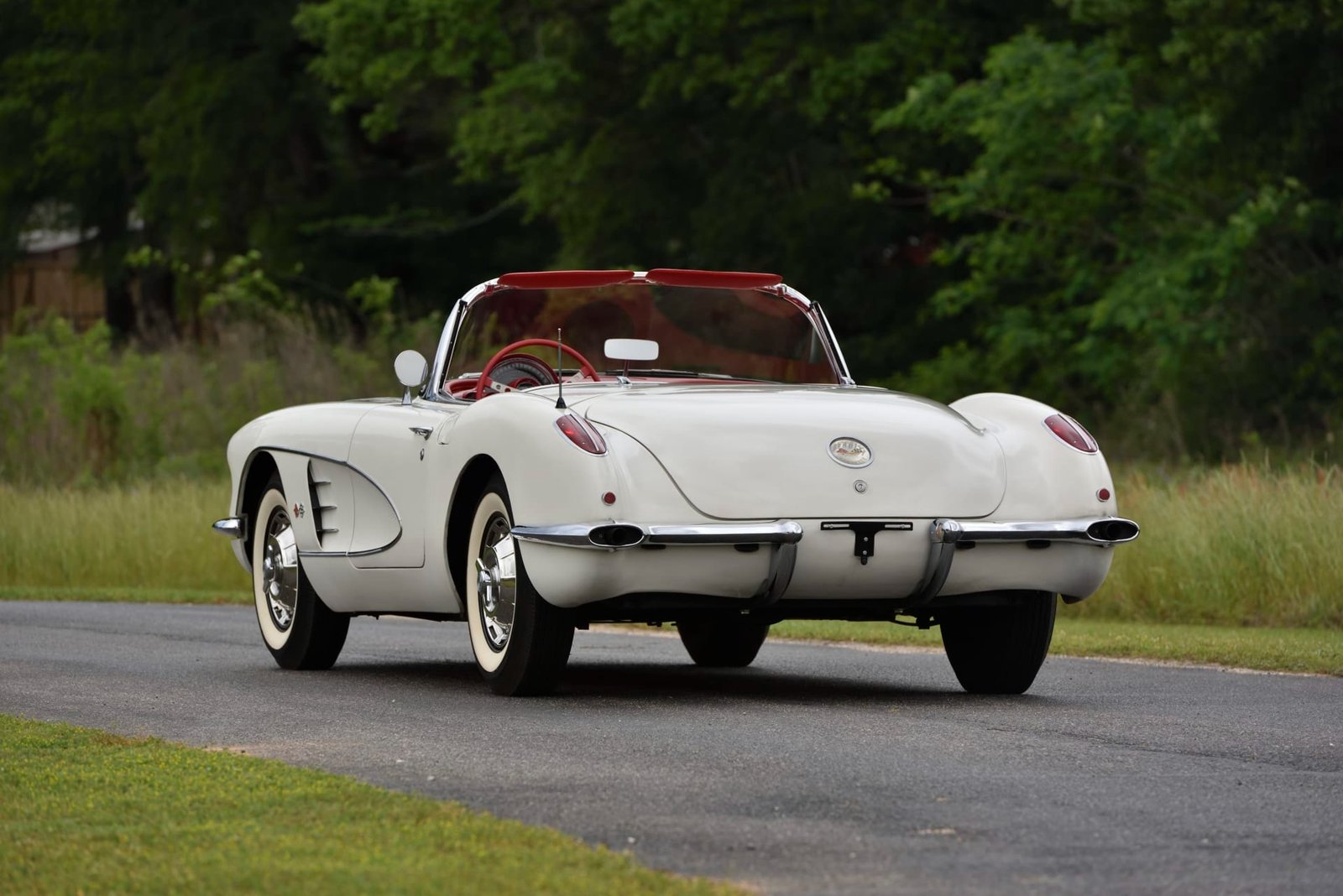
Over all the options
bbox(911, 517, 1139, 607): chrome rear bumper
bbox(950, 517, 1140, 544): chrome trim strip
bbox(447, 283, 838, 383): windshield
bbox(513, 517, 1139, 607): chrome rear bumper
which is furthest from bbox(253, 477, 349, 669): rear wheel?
bbox(950, 517, 1140, 544): chrome trim strip

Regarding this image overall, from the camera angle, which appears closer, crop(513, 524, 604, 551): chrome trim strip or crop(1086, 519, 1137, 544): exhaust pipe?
crop(513, 524, 604, 551): chrome trim strip

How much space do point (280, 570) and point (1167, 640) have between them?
4681 millimetres

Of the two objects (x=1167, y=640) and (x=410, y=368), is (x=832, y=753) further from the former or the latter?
(x=1167, y=640)

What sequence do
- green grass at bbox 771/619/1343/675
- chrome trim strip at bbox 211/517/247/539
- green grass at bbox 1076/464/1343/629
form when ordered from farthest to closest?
green grass at bbox 1076/464/1343/629, green grass at bbox 771/619/1343/675, chrome trim strip at bbox 211/517/247/539

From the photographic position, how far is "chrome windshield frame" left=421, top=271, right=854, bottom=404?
10.0m

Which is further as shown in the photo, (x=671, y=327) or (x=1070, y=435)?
(x=671, y=327)

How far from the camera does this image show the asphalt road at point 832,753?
5.34m

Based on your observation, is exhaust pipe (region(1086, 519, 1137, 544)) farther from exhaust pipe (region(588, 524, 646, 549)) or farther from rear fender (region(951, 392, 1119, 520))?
exhaust pipe (region(588, 524, 646, 549))

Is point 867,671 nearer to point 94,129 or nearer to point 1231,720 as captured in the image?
point 1231,720

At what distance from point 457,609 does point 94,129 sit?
40698 mm

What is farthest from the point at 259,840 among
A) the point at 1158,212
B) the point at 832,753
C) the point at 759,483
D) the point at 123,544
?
the point at 1158,212

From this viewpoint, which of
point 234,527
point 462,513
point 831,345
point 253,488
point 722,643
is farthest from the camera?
point 722,643

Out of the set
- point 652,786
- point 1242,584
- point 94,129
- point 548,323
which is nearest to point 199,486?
point 1242,584

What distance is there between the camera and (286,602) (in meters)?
10.6
